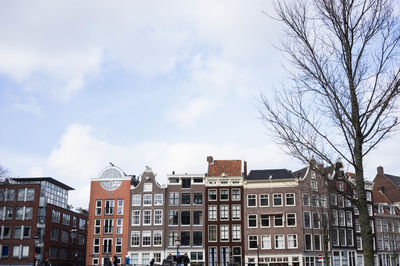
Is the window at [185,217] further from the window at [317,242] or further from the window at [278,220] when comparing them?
the window at [317,242]

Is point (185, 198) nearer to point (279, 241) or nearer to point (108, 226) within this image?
point (108, 226)

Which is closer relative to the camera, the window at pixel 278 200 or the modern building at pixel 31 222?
the window at pixel 278 200

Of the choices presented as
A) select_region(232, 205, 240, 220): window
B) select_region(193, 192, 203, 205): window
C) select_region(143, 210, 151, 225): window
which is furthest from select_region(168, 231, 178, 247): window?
select_region(232, 205, 240, 220): window

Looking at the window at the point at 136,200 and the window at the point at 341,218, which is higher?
the window at the point at 136,200

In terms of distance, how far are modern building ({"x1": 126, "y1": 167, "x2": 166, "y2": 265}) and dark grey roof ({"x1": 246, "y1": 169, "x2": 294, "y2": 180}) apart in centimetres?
1328

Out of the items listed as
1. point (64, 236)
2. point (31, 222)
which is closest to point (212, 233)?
point (31, 222)

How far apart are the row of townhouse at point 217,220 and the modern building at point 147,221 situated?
0.13 metres

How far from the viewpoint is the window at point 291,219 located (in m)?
60.1

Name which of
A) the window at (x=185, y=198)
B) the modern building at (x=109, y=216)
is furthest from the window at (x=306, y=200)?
the modern building at (x=109, y=216)

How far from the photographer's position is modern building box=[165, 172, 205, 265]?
60688 millimetres

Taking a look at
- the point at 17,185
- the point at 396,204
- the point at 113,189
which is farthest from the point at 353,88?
the point at 396,204

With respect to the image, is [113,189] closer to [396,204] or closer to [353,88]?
[396,204]

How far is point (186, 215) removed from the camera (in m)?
61.8

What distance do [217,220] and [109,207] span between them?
15.6m
